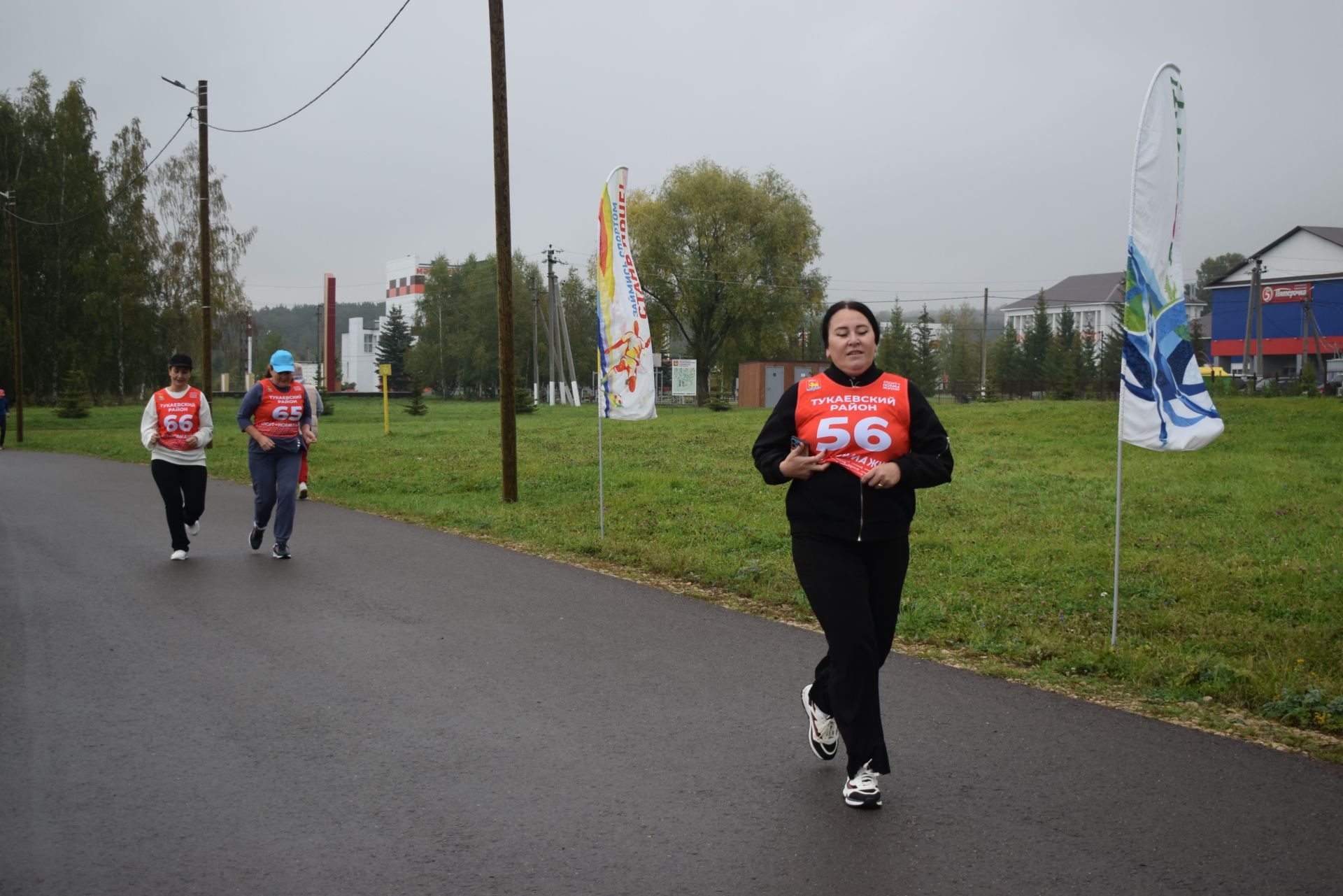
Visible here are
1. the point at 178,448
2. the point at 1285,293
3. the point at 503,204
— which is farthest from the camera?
the point at 1285,293

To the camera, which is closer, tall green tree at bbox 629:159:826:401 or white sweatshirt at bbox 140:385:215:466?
white sweatshirt at bbox 140:385:215:466

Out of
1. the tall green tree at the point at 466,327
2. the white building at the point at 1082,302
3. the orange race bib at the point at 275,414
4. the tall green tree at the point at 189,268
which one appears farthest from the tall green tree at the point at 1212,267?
the orange race bib at the point at 275,414

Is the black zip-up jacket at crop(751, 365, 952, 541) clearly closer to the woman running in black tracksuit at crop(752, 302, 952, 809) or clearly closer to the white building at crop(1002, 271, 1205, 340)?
the woman running in black tracksuit at crop(752, 302, 952, 809)

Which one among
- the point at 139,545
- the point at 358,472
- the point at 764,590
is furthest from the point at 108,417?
the point at 764,590

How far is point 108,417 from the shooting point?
159 feet

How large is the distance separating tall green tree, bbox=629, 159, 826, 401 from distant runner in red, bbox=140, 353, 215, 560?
59136 mm

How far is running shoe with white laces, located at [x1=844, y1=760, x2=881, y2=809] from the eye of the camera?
444 centimetres

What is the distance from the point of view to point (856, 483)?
4551 millimetres

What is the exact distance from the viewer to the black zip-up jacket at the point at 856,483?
4.55 metres

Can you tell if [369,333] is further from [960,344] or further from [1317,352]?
[1317,352]

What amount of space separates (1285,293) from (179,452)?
324 ft

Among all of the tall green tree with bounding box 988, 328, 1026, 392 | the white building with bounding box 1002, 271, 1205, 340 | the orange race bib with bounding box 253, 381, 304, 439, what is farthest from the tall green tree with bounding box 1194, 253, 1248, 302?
the orange race bib with bounding box 253, 381, 304, 439

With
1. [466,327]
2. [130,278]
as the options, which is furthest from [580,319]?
[130,278]

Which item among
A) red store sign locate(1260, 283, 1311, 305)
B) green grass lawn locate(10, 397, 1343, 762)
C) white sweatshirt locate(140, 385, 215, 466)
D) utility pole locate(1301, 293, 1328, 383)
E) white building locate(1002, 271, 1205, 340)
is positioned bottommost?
green grass lawn locate(10, 397, 1343, 762)
